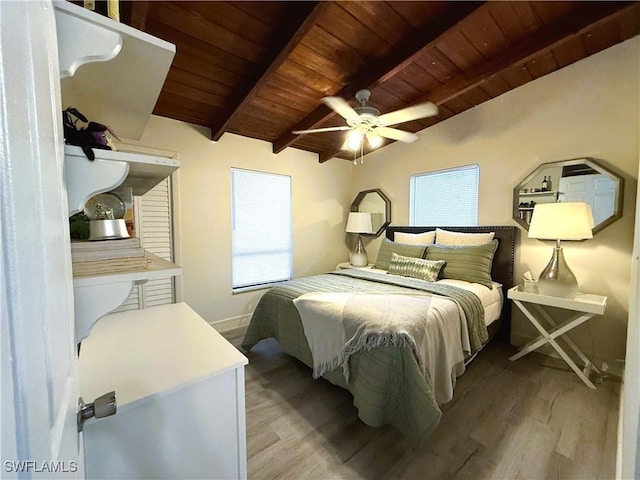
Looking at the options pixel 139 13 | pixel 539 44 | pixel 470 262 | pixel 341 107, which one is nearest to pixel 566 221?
pixel 470 262

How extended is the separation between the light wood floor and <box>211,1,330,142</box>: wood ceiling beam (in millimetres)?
2425

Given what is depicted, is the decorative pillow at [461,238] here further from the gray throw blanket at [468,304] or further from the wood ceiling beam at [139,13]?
the wood ceiling beam at [139,13]

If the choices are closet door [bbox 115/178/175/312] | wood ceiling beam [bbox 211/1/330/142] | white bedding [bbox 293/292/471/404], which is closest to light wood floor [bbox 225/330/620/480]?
white bedding [bbox 293/292/471/404]

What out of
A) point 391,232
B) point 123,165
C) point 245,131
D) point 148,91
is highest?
point 245,131

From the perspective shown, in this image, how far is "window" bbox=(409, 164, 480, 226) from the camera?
320 centimetres

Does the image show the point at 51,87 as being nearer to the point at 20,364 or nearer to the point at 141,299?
the point at 20,364

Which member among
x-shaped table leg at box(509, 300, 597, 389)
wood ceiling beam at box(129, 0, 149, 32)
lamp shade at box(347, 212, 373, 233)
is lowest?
x-shaped table leg at box(509, 300, 597, 389)

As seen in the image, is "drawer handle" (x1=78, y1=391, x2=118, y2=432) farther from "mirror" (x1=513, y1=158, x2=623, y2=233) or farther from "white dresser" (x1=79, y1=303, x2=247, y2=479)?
"mirror" (x1=513, y1=158, x2=623, y2=233)

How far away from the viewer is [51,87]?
17.0 inches

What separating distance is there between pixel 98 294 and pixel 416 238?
326 centimetres

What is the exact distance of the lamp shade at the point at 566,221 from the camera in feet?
6.82

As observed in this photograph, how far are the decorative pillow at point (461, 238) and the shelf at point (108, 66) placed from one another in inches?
118

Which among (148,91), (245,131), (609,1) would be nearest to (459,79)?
(609,1)

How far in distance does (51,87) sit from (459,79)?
9.84 feet
